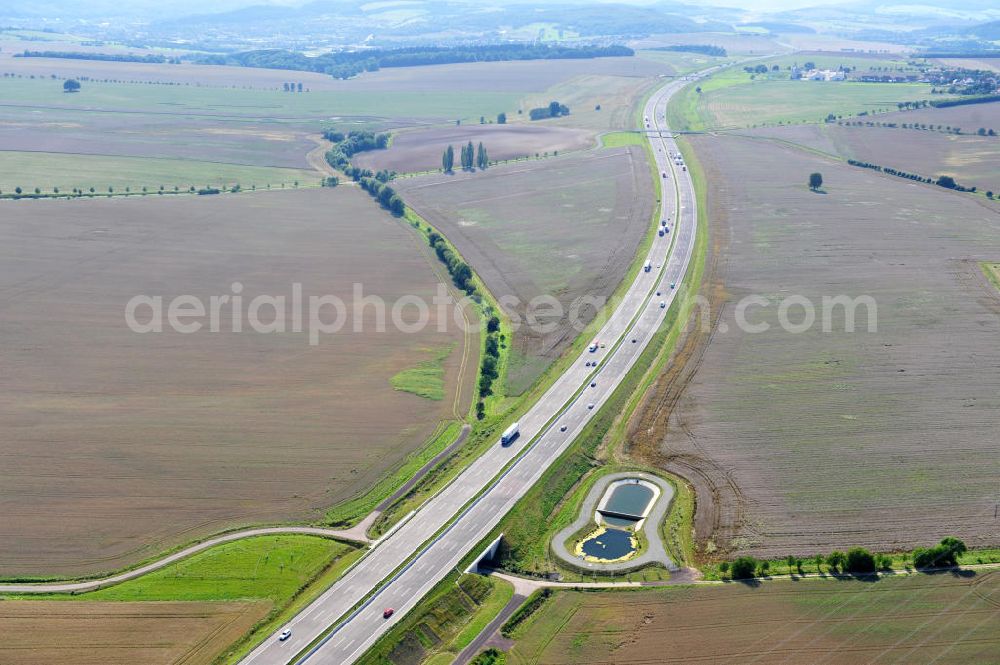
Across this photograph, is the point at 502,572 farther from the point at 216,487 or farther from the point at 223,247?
the point at 223,247

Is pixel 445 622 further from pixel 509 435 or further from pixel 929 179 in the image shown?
pixel 929 179

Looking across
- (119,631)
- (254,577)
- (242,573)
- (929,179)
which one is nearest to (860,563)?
(254,577)

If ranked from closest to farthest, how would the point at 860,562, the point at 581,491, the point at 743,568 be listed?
1. the point at 860,562
2. the point at 743,568
3. the point at 581,491

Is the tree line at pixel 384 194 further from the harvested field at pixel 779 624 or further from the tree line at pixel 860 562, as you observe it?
the tree line at pixel 860 562

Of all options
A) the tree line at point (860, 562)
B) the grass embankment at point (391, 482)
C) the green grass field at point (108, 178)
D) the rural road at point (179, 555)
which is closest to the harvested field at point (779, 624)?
the tree line at point (860, 562)

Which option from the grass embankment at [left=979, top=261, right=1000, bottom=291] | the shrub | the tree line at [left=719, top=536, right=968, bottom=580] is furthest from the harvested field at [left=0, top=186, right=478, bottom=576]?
the grass embankment at [left=979, top=261, right=1000, bottom=291]

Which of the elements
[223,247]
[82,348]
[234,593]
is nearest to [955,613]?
[234,593]

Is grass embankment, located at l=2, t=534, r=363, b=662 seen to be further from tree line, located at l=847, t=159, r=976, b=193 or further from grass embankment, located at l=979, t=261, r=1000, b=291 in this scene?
tree line, located at l=847, t=159, r=976, b=193
